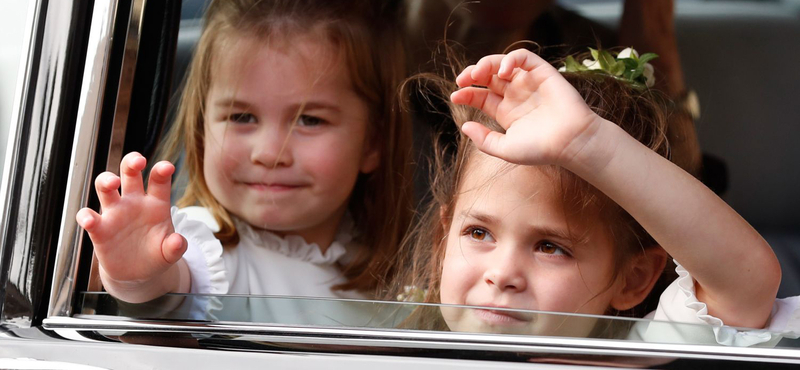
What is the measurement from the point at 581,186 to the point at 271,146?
62 cm

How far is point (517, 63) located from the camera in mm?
893

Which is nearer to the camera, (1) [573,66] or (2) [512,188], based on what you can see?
(2) [512,188]

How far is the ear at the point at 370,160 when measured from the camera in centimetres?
162

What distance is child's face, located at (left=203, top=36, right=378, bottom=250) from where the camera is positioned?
1.48m

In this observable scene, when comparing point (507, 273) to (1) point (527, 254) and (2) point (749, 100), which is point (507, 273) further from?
(2) point (749, 100)

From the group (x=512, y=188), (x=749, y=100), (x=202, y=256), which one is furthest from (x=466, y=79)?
(x=749, y=100)

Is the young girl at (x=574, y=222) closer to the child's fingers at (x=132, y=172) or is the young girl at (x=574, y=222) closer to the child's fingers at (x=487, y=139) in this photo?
the child's fingers at (x=487, y=139)

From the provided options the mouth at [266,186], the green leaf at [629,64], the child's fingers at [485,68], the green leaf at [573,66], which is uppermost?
the green leaf at [629,64]

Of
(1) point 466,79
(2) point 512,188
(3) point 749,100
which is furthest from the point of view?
(3) point 749,100

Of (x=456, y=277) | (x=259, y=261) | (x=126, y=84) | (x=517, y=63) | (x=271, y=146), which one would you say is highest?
(x=517, y=63)

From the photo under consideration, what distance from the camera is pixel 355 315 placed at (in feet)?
2.83

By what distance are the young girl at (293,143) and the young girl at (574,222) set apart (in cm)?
23

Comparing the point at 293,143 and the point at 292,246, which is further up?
the point at 293,143

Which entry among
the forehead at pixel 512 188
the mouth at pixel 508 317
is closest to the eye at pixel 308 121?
the forehead at pixel 512 188
